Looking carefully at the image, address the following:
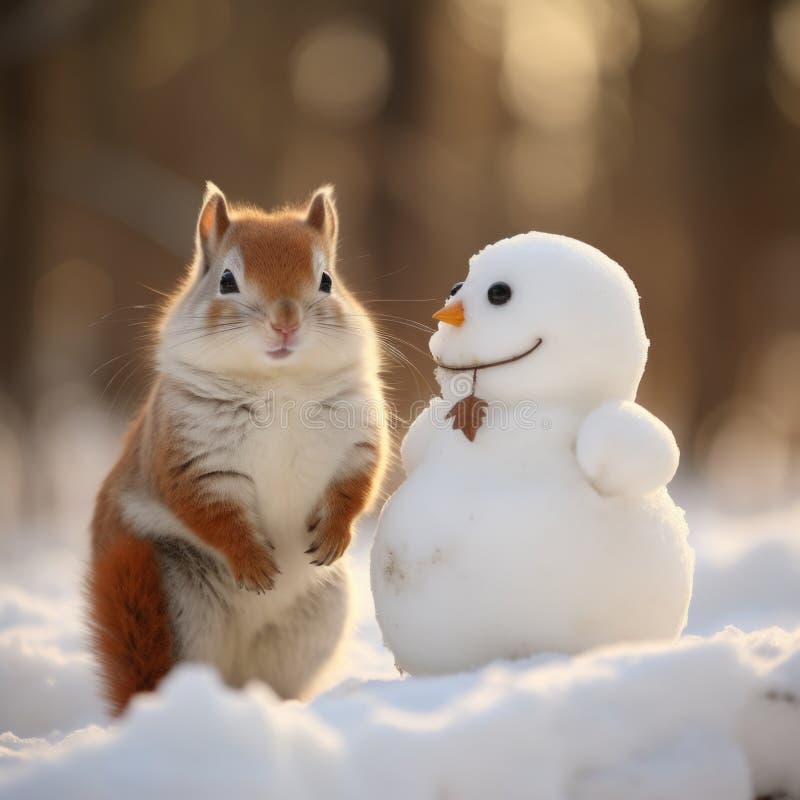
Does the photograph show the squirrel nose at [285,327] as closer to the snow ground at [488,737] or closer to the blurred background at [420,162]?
the snow ground at [488,737]

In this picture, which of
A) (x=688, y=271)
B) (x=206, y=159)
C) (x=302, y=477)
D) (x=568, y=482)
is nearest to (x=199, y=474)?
(x=302, y=477)

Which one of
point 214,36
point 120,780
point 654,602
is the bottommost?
point 654,602

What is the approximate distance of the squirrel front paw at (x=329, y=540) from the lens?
2.79 meters

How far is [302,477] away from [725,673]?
1.36 m

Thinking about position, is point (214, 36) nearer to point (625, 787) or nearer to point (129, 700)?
point (129, 700)

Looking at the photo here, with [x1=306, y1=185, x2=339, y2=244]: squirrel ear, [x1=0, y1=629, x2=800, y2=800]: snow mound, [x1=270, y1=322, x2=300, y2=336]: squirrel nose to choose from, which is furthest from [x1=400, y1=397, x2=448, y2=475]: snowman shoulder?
[x1=306, y1=185, x2=339, y2=244]: squirrel ear

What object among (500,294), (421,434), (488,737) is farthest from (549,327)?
(488,737)

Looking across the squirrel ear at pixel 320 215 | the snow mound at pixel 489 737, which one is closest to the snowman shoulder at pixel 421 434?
the snow mound at pixel 489 737

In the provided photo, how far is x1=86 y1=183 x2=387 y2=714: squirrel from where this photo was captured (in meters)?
2.70

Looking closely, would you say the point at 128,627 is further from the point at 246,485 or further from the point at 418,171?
the point at 418,171

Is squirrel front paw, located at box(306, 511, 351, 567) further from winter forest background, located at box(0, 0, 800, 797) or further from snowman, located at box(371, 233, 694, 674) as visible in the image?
winter forest background, located at box(0, 0, 800, 797)

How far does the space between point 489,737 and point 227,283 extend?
177 cm

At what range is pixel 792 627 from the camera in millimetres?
3289

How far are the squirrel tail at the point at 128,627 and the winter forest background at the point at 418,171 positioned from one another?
6.96 feet
